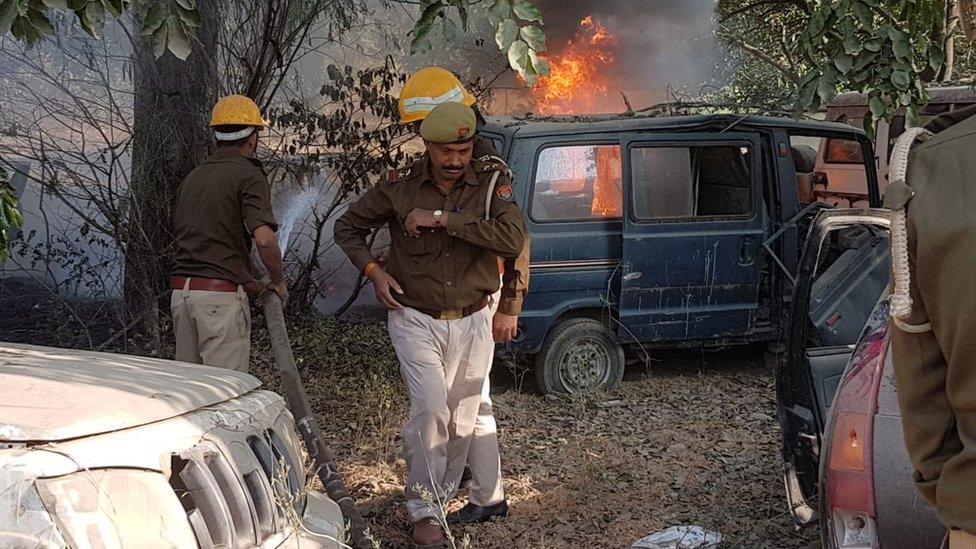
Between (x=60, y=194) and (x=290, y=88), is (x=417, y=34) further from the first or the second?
(x=290, y=88)

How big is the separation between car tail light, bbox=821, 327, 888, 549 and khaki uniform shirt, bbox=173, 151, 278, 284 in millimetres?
3113

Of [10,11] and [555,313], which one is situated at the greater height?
[10,11]

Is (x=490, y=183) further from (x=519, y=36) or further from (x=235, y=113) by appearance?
(x=235, y=113)

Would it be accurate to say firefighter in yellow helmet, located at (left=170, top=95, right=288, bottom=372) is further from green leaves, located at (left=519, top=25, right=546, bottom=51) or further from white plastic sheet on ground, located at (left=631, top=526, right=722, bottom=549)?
white plastic sheet on ground, located at (left=631, top=526, right=722, bottom=549)

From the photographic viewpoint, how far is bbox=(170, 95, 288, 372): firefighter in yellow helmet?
5.32 metres

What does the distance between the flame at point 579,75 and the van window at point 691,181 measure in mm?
4744

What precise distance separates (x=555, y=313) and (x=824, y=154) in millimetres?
5729

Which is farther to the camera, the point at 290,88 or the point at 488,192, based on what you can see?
the point at 290,88

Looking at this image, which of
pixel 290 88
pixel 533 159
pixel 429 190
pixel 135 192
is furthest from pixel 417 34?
pixel 290 88

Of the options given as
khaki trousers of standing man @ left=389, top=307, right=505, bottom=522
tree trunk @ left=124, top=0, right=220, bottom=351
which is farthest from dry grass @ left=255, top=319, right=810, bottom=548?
tree trunk @ left=124, top=0, right=220, bottom=351

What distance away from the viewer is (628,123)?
24.6ft

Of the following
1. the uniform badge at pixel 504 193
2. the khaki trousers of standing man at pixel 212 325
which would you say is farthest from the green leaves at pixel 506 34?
the khaki trousers of standing man at pixel 212 325

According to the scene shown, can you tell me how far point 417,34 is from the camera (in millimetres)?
3896

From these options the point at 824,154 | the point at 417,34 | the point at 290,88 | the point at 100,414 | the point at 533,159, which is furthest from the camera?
the point at 824,154
